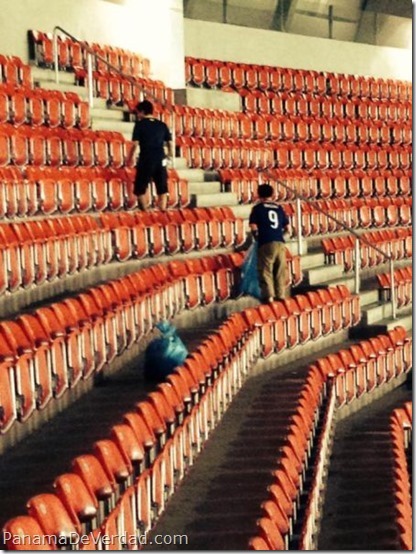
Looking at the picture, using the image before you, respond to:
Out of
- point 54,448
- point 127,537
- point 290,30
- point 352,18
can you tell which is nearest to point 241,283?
point 54,448

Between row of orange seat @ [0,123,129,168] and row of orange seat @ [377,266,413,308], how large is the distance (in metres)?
2.01

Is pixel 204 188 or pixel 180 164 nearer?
pixel 204 188

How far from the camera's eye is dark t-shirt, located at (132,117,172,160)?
798 centimetres

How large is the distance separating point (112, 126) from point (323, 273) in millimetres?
1737

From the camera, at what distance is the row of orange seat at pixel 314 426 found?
4031 mm

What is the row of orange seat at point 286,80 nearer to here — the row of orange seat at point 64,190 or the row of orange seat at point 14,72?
the row of orange seat at point 14,72

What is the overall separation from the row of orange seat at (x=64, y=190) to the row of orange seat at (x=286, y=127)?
208cm

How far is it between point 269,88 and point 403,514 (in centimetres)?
811

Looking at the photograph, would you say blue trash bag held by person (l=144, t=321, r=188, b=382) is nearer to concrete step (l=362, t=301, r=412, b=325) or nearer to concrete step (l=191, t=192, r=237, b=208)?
concrete step (l=362, t=301, r=412, b=325)

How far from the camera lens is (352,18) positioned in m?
14.8

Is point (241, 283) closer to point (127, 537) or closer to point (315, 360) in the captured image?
point (315, 360)

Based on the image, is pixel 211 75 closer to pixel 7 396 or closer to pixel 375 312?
pixel 375 312

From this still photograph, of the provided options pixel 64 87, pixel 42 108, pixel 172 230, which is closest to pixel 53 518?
pixel 172 230

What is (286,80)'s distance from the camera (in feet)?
42.4
